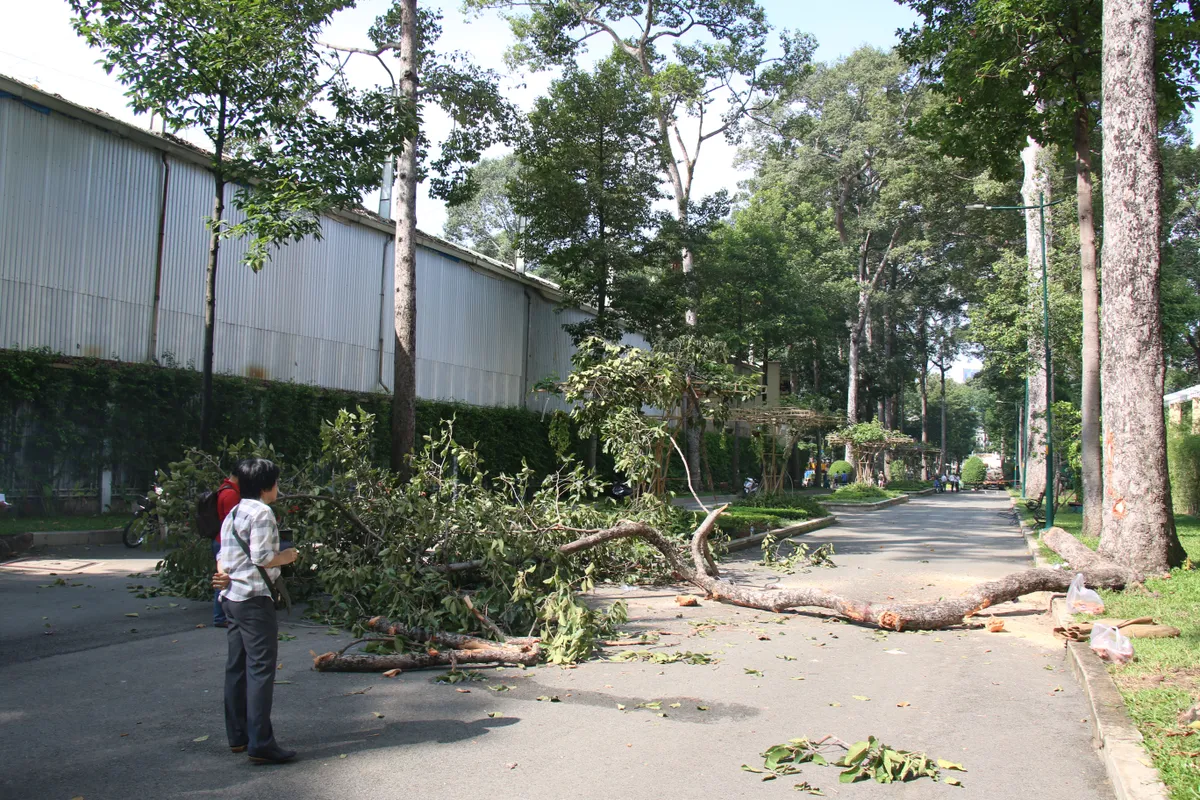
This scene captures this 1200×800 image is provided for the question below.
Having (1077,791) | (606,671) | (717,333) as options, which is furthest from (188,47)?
(717,333)

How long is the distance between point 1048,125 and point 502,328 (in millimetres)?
16475

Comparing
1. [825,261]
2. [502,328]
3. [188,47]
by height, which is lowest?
[502,328]

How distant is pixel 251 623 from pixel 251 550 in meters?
0.38

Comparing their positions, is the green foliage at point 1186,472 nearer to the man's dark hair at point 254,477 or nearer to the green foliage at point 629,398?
the green foliage at point 629,398

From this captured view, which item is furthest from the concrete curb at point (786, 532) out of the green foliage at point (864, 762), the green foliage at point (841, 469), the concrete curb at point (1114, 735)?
the green foliage at point (841, 469)

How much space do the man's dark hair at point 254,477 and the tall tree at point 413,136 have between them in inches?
466

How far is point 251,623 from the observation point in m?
4.66

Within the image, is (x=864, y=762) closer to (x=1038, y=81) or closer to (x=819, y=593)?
(x=819, y=593)

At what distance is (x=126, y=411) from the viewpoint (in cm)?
1616

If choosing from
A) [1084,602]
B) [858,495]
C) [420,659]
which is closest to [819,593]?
[1084,602]

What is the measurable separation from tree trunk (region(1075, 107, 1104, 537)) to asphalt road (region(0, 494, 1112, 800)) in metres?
10.1

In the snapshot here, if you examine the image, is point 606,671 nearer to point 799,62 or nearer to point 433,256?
point 433,256

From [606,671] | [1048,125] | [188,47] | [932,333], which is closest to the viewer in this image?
[606,671]

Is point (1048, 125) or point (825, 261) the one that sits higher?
point (825, 261)
